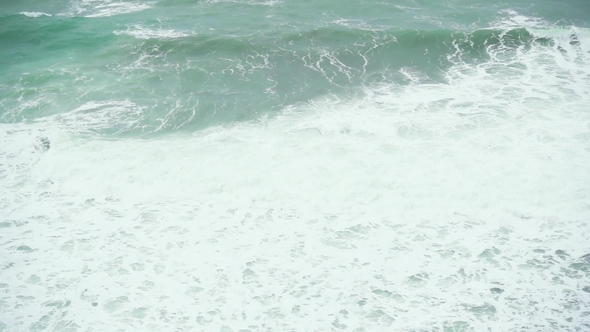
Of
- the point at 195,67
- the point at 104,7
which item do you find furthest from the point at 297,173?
the point at 104,7

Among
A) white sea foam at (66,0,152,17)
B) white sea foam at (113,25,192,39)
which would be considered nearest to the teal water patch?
white sea foam at (113,25,192,39)

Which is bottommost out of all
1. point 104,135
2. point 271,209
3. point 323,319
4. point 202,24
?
point 323,319

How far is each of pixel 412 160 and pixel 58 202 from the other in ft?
34.5

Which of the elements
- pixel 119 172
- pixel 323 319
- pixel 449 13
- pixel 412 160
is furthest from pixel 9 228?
pixel 449 13

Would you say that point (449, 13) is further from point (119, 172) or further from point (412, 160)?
point (119, 172)

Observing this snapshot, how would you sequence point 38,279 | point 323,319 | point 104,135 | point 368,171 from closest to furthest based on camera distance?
point 323,319 < point 38,279 < point 368,171 < point 104,135

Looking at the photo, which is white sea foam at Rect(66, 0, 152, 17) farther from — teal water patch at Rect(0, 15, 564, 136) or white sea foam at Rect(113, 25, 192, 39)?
white sea foam at Rect(113, 25, 192, 39)

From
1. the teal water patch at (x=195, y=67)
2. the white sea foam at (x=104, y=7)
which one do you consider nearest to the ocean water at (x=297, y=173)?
the teal water patch at (x=195, y=67)

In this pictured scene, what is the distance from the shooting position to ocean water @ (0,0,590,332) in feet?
37.0

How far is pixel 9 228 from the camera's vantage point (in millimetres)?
13328

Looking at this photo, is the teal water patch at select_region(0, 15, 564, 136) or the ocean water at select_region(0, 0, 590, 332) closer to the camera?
the ocean water at select_region(0, 0, 590, 332)

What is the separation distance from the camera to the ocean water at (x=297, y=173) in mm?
11273

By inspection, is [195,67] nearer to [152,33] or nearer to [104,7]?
[152,33]

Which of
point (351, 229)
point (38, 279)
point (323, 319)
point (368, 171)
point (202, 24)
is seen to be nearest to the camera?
point (323, 319)
